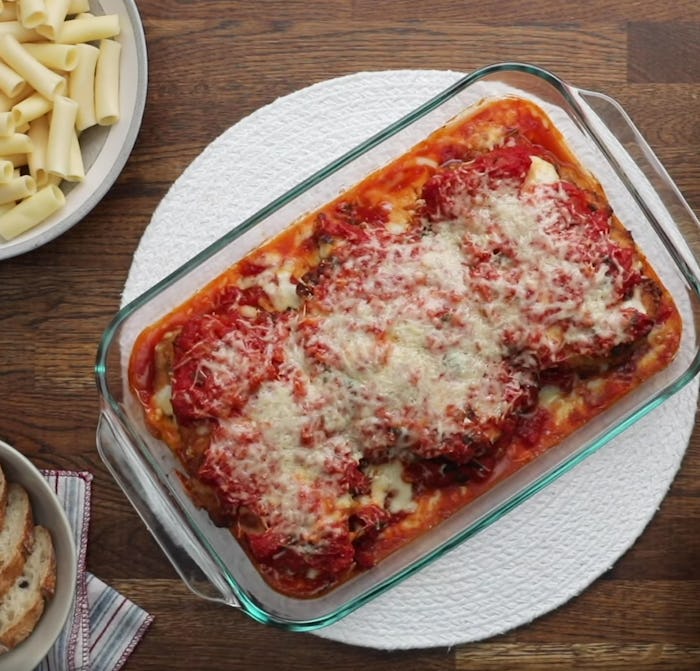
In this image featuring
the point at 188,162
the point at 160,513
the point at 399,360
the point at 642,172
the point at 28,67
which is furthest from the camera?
the point at 188,162

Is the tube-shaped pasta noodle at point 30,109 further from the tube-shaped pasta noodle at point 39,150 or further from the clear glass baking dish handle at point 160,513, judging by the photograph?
the clear glass baking dish handle at point 160,513

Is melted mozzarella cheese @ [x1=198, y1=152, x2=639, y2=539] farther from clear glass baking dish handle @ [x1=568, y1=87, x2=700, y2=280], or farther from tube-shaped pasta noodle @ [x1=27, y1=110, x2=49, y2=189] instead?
tube-shaped pasta noodle @ [x1=27, y1=110, x2=49, y2=189]

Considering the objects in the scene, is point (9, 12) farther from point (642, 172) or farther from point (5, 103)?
point (642, 172)

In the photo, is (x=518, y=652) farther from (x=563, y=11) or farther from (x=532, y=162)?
(x=563, y=11)

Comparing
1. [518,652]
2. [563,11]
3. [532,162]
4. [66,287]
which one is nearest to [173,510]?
[66,287]

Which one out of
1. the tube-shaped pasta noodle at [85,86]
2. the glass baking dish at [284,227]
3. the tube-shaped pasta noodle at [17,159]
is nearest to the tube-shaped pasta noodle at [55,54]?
the tube-shaped pasta noodle at [85,86]

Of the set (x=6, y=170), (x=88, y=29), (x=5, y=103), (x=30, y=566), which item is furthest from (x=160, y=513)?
(x=88, y=29)

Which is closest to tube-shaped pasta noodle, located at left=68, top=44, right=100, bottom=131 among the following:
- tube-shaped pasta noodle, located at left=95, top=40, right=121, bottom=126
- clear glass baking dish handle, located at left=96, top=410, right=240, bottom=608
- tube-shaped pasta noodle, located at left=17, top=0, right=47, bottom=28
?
tube-shaped pasta noodle, located at left=95, top=40, right=121, bottom=126
